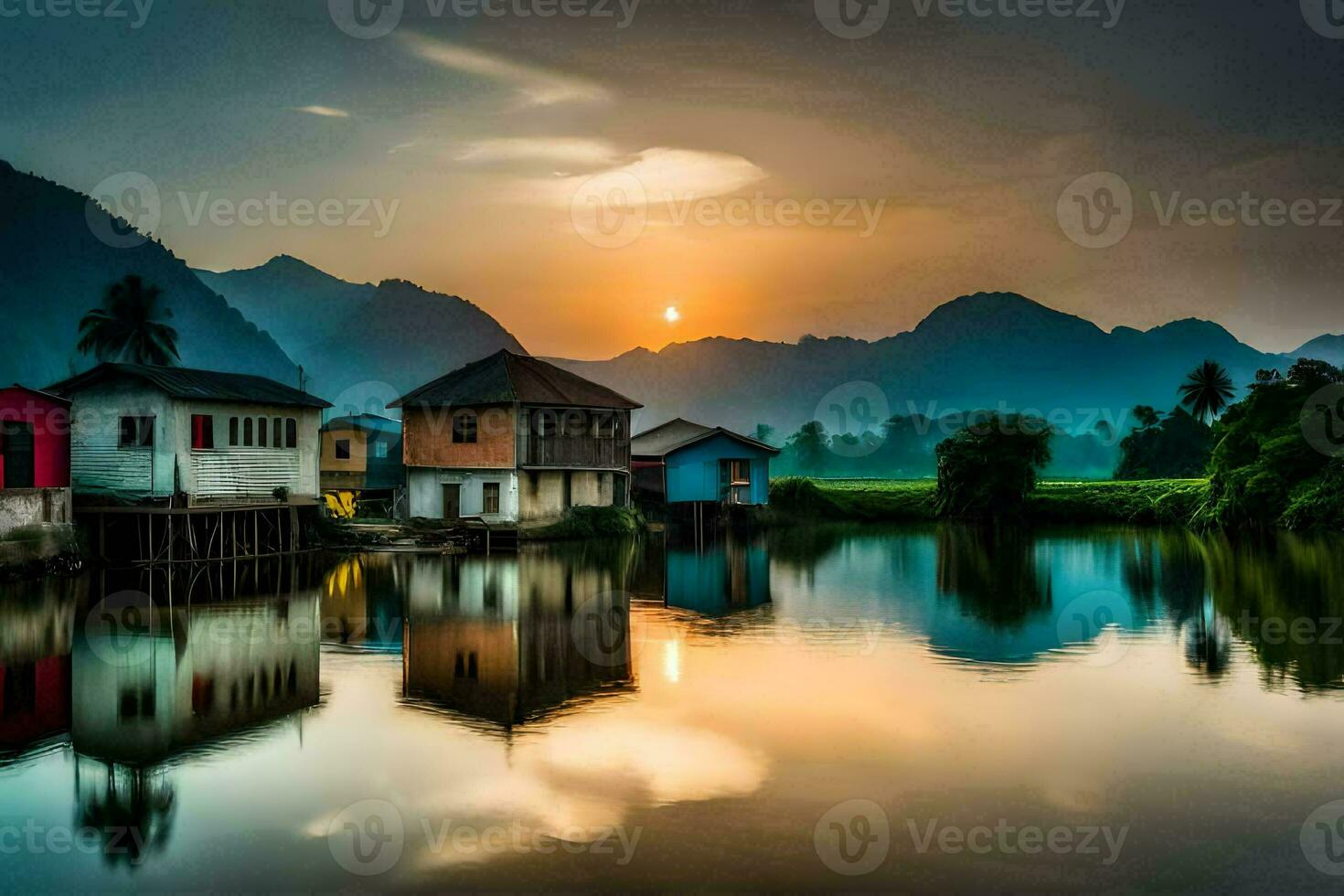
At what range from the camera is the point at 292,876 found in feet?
38.6

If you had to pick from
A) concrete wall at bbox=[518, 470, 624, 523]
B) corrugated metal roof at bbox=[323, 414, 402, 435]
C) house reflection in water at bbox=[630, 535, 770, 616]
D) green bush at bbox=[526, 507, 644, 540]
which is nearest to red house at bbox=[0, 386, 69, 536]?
house reflection in water at bbox=[630, 535, 770, 616]

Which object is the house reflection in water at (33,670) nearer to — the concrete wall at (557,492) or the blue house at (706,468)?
the concrete wall at (557,492)

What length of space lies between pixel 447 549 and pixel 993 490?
37.4 metres

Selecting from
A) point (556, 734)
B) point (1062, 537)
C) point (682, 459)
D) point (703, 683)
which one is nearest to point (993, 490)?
point (1062, 537)

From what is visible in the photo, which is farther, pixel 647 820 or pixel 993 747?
pixel 993 747

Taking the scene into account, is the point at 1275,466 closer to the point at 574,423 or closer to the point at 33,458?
the point at 574,423

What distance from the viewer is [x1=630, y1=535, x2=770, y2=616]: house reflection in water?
32.6 meters

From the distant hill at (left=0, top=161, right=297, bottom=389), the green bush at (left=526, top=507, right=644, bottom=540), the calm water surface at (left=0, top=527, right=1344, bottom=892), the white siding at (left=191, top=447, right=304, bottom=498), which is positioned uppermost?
the distant hill at (left=0, top=161, right=297, bottom=389)

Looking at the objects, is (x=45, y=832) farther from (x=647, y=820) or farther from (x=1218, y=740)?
(x=1218, y=740)

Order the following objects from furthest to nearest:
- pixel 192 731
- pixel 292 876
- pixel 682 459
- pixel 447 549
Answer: pixel 682 459 < pixel 447 549 < pixel 192 731 < pixel 292 876

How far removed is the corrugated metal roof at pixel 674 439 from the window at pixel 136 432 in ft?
88.2

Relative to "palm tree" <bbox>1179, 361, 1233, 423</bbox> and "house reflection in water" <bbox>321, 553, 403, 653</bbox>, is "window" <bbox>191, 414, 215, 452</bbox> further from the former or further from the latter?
"palm tree" <bbox>1179, 361, 1233, 423</bbox>

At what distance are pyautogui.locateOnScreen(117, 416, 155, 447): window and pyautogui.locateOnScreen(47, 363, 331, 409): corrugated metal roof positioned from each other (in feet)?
4.38

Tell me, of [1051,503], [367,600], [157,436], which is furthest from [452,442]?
[1051,503]
